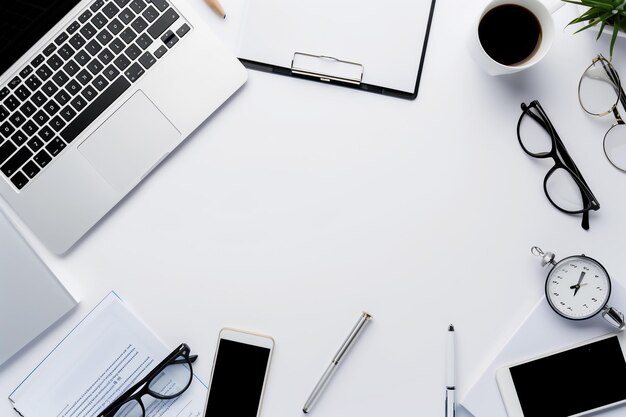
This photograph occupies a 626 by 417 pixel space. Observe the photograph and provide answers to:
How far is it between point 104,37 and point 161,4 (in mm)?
101

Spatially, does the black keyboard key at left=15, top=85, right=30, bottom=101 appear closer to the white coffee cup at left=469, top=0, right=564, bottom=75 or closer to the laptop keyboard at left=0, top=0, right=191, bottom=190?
the laptop keyboard at left=0, top=0, right=191, bottom=190

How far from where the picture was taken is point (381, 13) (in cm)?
92

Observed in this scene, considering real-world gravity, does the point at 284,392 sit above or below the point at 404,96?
below

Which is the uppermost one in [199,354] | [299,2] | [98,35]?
[98,35]

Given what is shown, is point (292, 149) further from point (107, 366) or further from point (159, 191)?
point (107, 366)

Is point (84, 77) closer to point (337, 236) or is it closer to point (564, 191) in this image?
point (337, 236)

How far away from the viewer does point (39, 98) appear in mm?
886

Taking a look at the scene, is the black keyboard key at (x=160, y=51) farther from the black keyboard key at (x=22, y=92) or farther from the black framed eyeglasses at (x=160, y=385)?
the black framed eyeglasses at (x=160, y=385)

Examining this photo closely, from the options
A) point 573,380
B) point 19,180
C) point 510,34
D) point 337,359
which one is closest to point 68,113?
point 19,180

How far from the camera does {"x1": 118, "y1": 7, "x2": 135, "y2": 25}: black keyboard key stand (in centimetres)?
→ 89

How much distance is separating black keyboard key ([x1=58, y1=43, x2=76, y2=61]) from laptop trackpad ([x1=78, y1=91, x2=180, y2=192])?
0.11 metres

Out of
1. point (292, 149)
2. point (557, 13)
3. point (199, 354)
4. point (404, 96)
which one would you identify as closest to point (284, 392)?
point (199, 354)

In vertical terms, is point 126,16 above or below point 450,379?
above

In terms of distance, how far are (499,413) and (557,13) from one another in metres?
0.65
